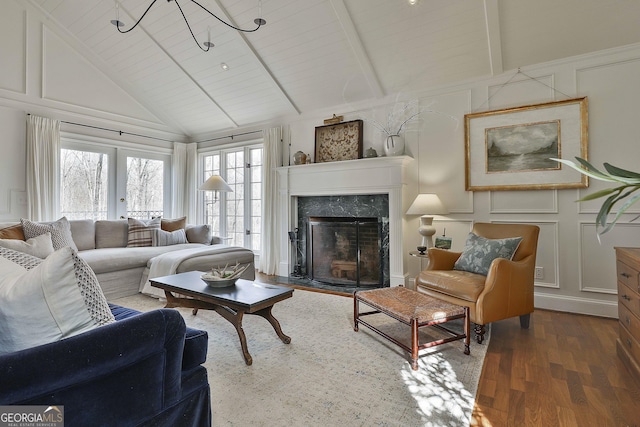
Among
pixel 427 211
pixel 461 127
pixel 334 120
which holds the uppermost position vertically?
pixel 334 120

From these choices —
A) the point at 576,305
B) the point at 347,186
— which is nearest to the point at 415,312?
the point at 576,305

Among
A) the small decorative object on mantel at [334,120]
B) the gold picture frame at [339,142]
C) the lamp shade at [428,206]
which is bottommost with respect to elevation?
the lamp shade at [428,206]

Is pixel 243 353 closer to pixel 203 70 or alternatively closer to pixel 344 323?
pixel 344 323

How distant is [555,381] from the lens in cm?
195

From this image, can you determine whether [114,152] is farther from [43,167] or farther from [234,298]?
[234,298]

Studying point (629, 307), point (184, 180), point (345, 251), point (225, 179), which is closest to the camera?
point (629, 307)

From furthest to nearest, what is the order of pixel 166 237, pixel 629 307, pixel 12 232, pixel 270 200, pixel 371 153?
1. pixel 270 200
2. pixel 166 237
3. pixel 371 153
4. pixel 12 232
5. pixel 629 307

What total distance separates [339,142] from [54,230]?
11.8 ft

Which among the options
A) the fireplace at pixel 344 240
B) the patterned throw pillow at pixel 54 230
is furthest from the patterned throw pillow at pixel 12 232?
the fireplace at pixel 344 240

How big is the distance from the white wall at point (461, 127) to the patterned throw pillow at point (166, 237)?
1690 millimetres

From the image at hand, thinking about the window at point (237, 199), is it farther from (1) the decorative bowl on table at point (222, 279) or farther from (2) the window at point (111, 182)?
(1) the decorative bowl on table at point (222, 279)

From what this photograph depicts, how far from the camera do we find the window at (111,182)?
16.2 feet

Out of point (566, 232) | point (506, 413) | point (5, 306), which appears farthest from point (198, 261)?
point (566, 232)

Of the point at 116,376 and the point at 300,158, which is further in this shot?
the point at 300,158
